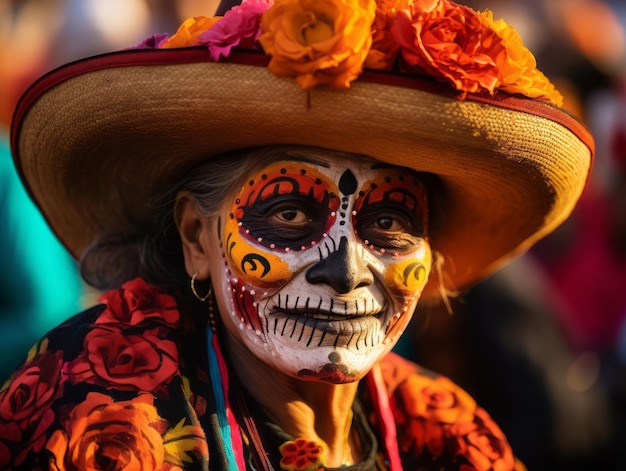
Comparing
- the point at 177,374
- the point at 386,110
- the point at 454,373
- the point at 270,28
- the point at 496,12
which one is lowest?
the point at 454,373

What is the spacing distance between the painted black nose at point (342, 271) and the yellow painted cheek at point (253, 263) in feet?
0.28

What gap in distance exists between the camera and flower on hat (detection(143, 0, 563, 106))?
109 inches

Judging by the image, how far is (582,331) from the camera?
295 inches

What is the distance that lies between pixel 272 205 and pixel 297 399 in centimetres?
64

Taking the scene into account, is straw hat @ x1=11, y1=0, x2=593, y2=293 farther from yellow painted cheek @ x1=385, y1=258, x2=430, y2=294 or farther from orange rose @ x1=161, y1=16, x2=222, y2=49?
yellow painted cheek @ x1=385, y1=258, x2=430, y2=294

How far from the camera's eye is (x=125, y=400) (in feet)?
9.89

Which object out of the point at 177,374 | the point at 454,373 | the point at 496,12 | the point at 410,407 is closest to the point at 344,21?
the point at 177,374

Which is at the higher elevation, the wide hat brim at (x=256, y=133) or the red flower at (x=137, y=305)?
the wide hat brim at (x=256, y=133)

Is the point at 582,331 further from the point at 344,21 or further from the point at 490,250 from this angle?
the point at 344,21

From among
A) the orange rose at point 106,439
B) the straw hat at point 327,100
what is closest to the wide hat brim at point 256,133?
the straw hat at point 327,100

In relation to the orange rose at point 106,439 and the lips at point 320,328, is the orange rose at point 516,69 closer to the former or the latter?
the lips at point 320,328

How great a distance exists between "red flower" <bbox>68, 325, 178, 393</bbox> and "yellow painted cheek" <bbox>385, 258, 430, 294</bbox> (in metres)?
0.67

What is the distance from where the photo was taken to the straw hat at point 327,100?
2.84 meters

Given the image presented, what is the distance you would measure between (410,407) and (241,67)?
4.65ft
